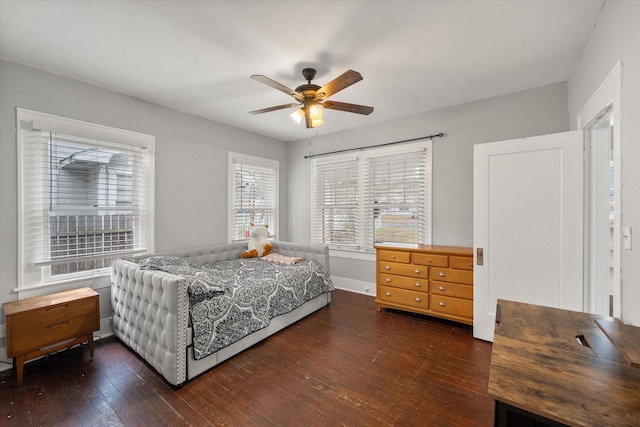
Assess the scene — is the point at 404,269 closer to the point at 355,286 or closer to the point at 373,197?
the point at 355,286

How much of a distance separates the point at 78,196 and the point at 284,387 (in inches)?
107

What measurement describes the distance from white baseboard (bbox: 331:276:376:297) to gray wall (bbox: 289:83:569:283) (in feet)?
0.25

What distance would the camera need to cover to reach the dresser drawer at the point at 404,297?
322cm

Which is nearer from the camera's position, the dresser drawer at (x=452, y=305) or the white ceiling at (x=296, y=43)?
the white ceiling at (x=296, y=43)

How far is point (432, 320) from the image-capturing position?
10.5 ft

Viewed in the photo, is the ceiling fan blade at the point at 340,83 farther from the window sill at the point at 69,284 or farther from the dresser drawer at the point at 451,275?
the window sill at the point at 69,284

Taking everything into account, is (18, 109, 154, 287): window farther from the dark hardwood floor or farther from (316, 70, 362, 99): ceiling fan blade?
(316, 70, 362, 99): ceiling fan blade

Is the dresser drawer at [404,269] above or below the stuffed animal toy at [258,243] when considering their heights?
below

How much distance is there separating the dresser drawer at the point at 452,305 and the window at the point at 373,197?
87 centimetres

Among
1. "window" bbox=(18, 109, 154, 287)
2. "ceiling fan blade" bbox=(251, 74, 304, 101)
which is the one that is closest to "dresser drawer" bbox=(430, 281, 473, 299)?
"ceiling fan blade" bbox=(251, 74, 304, 101)

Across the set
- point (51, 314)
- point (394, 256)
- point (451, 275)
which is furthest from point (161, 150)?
point (451, 275)

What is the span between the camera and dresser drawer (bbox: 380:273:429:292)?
3.21 meters

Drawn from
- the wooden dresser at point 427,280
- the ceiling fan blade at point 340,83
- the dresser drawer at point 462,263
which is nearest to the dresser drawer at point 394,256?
the wooden dresser at point 427,280

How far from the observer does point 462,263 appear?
297 centimetres
